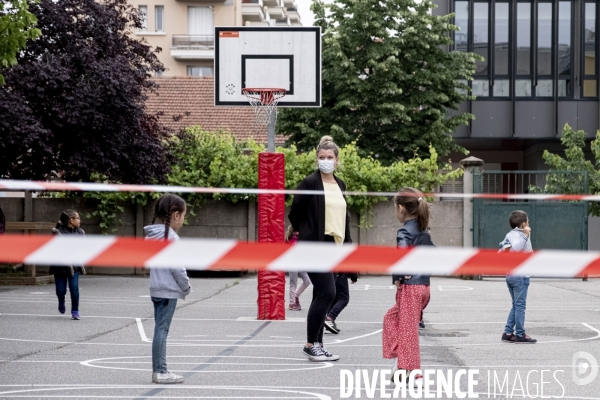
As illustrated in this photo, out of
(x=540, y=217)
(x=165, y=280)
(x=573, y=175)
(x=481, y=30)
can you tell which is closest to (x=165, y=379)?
(x=165, y=280)

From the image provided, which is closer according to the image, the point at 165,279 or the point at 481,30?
the point at 165,279

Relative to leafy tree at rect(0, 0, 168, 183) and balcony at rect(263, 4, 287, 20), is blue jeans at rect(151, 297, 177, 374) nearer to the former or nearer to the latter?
leafy tree at rect(0, 0, 168, 183)

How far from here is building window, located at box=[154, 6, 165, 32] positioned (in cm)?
5953

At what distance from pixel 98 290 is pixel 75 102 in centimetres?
405

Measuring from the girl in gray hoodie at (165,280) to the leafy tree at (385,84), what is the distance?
23.5 meters

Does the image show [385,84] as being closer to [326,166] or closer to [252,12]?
[326,166]

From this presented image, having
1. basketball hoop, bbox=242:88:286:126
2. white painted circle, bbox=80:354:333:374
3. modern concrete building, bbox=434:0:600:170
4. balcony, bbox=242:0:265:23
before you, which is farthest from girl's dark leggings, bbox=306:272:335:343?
balcony, bbox=242:0:265:23

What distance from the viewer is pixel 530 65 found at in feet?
122

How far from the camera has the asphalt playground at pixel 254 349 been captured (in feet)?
24.3

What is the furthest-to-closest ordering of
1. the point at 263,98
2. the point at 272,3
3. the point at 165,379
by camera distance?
the point at 272,3 → the point at 263,98 → the point at 165,379

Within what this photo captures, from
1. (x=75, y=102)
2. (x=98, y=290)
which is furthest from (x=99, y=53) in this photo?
(x=98, y=290)

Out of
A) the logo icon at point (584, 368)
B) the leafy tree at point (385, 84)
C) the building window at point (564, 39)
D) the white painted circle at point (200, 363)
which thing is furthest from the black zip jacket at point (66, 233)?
the building window at point (564, 39)

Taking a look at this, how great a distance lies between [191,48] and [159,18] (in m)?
2.83

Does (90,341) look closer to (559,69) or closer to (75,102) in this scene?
(75,102)
